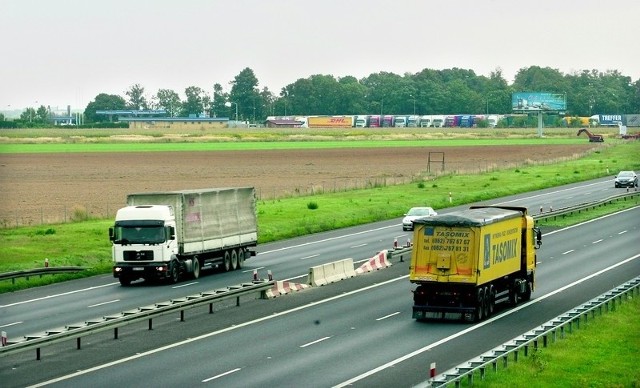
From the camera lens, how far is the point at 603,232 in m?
73.6

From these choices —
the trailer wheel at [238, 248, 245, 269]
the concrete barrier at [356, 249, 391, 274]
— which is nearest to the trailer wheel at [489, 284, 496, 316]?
the concrete barrier at [356, 249, 391, 274]

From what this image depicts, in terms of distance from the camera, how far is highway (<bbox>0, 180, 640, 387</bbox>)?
2908 cm

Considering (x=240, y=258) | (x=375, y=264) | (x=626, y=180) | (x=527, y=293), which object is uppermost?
(x=527, y=293)

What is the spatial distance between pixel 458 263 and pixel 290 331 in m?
6.02

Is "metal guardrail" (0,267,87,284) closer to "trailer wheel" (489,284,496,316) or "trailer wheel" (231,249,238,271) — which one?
"trailer wheel" (231,249,238,271)

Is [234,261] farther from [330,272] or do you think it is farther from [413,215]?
[413,215]

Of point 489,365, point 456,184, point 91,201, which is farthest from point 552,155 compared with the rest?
point 489,365

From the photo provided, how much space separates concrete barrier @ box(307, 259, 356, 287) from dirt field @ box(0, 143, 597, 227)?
27.5 m

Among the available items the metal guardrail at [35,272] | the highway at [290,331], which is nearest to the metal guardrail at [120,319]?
the highway at [290,331]

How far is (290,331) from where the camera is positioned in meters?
36.6

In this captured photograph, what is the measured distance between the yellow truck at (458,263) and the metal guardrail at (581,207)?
39.5 metres

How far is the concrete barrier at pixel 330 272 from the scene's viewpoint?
49.0m

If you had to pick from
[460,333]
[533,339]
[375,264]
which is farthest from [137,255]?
[533,339]

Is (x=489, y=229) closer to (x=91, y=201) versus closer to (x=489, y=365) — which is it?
(x=489, y=365)
